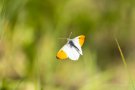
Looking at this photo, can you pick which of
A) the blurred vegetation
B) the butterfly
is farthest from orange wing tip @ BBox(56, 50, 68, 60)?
the blurred vegetation

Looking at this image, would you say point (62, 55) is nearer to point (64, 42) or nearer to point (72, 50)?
point (72, 50)

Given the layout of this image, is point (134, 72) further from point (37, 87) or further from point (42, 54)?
point (37, 87)

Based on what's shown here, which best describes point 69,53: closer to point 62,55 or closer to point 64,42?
point 62,55

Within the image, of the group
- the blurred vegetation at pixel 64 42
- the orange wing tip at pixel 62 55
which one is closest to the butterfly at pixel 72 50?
the orange wing tip at pixel 62 55

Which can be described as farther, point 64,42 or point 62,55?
point 64,42

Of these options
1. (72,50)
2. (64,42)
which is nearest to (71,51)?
(72,50)

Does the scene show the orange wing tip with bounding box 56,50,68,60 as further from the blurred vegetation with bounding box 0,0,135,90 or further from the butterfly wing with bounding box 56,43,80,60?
the blurred vegetation with bounding box 0,0,135,90

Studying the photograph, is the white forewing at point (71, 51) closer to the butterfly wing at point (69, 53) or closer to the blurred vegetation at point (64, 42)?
the butterfly wing at point (69, 53)

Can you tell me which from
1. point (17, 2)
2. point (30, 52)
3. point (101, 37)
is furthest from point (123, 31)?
point (17, 2)
